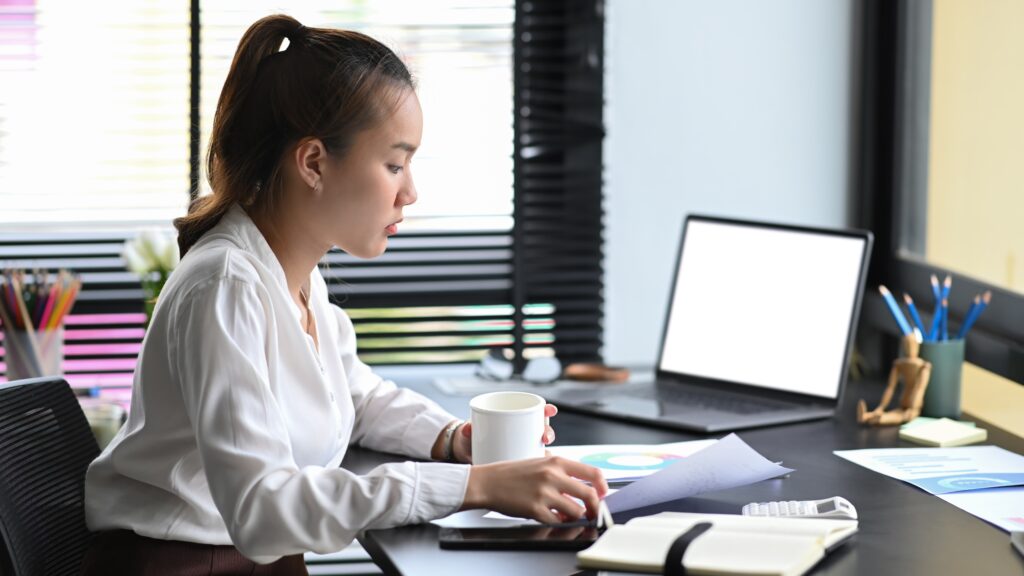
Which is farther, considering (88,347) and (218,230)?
(88,347)

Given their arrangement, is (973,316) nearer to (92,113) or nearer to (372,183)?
(372,183)

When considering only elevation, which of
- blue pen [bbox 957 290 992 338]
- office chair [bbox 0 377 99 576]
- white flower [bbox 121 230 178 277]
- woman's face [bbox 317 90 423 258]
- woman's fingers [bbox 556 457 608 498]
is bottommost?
office chair [bbox 0 377 99 576]

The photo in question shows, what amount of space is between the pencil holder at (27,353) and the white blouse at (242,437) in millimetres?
804

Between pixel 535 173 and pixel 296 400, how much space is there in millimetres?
1249

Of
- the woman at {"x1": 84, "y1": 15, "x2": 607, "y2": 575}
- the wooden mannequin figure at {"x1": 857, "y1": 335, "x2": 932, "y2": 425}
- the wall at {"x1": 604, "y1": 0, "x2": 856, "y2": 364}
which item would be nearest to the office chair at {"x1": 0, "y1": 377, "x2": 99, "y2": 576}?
the woman at {"x1": 84, "y1": 15, "x2": 607, "y2": 575}

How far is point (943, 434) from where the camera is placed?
1750 mm

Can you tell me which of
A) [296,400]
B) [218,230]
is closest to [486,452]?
[296,400]

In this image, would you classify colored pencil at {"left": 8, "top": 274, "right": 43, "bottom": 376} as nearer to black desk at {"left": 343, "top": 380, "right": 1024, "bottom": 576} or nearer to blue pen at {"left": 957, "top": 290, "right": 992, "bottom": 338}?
black desk at {"left": 343, "top": 380, "right": 1024, "bottom": 576}

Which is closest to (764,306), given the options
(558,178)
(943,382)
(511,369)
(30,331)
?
(943,382)

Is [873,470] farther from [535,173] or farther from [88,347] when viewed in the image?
[88,347]

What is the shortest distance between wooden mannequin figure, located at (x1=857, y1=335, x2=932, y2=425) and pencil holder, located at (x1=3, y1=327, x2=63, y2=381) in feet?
4.76

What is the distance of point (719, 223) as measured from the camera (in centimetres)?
212

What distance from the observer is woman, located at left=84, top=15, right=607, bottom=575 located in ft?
4.20

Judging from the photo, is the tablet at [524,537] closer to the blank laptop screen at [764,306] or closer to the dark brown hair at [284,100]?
the dark brown hair at [284,100]
